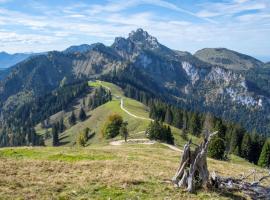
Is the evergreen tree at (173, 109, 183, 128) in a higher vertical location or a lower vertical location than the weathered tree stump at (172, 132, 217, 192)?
lower

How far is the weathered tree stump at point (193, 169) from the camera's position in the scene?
23.1 m

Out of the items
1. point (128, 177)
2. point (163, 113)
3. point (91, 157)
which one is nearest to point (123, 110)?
point (163, 113)

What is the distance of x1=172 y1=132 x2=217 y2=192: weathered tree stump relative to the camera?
23.1 meters

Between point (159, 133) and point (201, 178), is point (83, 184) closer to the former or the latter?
point (201, 178)

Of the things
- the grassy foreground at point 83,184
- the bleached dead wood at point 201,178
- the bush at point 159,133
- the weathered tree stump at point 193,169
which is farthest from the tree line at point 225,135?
the weathered tree stump at point 193,169

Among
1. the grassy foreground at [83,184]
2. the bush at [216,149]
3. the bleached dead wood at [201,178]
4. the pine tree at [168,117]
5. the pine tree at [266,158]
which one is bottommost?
the pine tree at [266,158]

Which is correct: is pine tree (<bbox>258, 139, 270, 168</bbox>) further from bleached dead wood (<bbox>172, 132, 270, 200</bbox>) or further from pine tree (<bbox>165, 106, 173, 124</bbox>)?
bleached dead wood (<bbox>172, 132, 270, 200</bbox>)

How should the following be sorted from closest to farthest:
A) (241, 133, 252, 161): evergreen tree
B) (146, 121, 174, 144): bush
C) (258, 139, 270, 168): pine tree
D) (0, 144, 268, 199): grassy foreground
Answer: (0, 144, 268, 199): grassy foreground → (258, 139, 270, 168): pine tree → (146, 121, 174, 144): bush → (241, 133, 252, 161): evergreen tree

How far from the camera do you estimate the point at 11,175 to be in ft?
84.9

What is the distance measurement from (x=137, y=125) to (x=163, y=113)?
27.6m

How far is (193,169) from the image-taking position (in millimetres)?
23062

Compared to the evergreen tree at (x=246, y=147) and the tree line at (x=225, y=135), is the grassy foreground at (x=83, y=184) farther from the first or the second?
the evergreen tree at (x=246, y=147)

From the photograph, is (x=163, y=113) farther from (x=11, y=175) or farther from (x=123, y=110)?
(x=11, y=175)

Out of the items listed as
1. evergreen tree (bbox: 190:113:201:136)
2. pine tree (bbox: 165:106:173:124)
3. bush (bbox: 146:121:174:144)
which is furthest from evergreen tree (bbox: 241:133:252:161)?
pine tree (bbox: 165:106:173:124)
